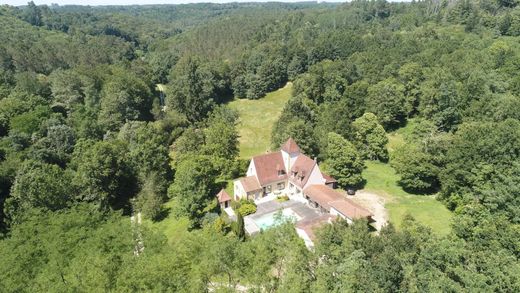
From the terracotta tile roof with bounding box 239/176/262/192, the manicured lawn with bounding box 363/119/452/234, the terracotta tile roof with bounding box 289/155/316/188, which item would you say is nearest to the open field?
the manicured lawn with bounding box 363/119/452/234

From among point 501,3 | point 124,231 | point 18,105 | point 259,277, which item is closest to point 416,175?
point 259,277

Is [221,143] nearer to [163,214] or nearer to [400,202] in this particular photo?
[163,214]

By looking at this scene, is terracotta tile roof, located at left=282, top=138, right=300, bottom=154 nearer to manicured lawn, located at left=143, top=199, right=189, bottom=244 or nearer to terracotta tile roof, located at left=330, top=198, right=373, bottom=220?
terracotta tile roof, located at left=330, top=198, right=373, bottom=220

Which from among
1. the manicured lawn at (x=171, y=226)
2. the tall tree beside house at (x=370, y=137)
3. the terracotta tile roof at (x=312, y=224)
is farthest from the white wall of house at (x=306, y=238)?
the tall tree beside house at (x=370, y=137)

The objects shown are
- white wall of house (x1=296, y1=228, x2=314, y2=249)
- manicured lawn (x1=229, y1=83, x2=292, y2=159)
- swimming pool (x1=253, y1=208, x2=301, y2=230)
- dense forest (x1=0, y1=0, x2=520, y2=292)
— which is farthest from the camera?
manicured lawn (x1=229, y1=83, x2=292, y2=159)

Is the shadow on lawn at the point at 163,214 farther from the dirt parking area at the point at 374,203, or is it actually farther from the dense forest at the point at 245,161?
the dirt parking area at the point at 374,203

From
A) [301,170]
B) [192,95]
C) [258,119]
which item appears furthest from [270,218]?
[192,95]
